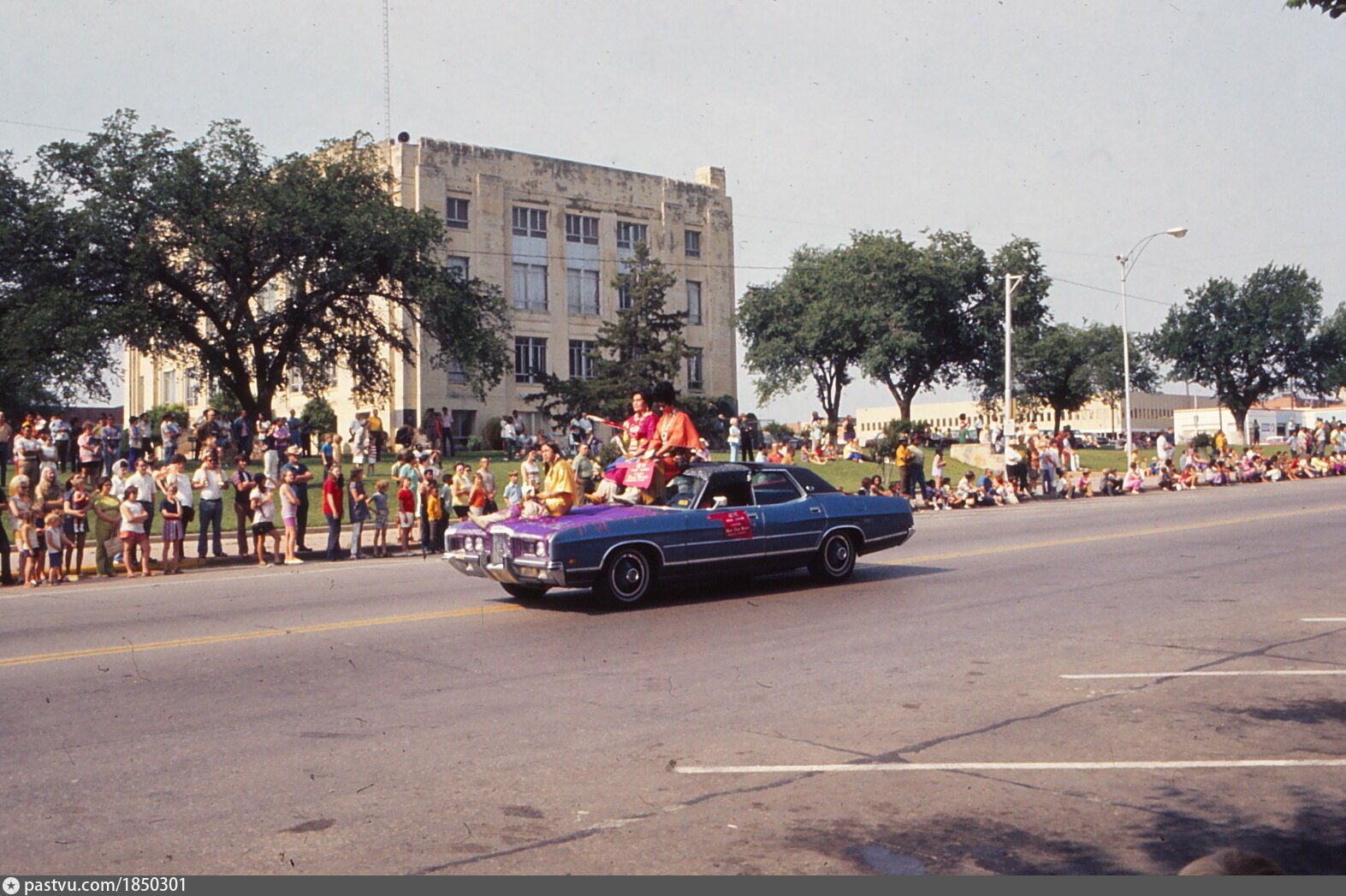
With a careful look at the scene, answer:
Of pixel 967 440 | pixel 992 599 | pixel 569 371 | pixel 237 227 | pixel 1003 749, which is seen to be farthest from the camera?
pixel 569 371

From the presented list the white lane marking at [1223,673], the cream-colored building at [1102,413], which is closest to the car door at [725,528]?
the white lane marking at [1223,673]

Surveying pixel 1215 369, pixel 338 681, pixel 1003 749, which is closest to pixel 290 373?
pixel 338 681

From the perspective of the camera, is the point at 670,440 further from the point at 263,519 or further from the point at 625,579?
the point at 263,519

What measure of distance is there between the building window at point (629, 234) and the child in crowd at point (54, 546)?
50220mm

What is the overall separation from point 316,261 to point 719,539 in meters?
33.0

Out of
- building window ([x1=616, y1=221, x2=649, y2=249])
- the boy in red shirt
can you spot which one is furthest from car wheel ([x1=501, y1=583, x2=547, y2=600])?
building window ([x1=616, y1=221, x2=649, y2=249])

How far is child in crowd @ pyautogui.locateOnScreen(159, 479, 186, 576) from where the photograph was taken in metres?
19.6

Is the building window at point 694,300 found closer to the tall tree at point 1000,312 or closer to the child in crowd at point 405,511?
the tall tree at point 1000,312

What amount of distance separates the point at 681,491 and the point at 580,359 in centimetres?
5285

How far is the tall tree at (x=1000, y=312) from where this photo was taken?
75.6 m

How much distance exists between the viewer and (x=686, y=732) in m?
7.61

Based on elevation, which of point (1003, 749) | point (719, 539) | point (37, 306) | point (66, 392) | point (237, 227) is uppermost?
point (237, 227)

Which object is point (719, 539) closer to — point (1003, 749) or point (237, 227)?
point (1003, 749)

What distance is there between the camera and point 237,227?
41188 millimetres
